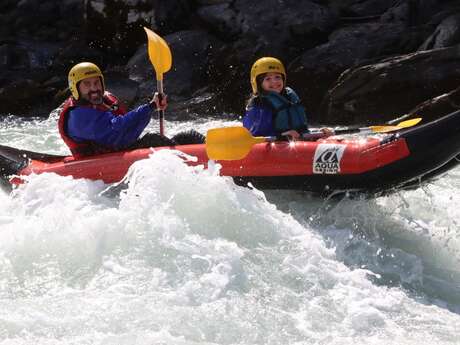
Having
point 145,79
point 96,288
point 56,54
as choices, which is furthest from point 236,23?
point 96,288

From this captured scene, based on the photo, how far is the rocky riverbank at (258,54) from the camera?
9414mm

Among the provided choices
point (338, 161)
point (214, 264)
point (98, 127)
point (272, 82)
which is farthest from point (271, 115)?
point (214, 264)

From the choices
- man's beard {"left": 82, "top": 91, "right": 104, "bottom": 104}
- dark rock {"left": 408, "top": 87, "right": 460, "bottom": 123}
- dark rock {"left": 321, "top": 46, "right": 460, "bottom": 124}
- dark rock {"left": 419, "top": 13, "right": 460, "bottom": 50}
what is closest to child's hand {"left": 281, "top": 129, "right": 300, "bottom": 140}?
man's beard {"left": 82, "top": 91, "right": 104, "bottom": 104}

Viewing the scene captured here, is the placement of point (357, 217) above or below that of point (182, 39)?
below

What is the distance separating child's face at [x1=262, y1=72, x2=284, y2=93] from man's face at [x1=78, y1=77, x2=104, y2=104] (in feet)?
4.53

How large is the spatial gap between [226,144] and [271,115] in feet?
2.86

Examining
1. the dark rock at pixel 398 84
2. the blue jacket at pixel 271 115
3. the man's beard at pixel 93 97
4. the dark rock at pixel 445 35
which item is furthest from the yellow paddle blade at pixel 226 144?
the dark rock at pixel 445 35

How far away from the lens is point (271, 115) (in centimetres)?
585

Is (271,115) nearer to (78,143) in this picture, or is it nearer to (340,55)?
(78,143)

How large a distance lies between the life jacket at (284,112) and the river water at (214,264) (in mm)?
769

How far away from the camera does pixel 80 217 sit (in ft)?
15.6

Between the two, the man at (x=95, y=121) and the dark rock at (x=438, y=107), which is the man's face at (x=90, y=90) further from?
the dark rock at (x=438, y=107)

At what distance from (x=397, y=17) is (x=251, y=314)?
8.92m

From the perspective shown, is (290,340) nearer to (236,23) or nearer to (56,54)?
(236,23)
